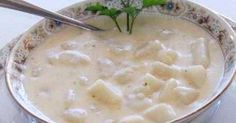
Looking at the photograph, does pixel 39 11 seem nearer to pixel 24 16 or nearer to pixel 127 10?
pixel 127 10

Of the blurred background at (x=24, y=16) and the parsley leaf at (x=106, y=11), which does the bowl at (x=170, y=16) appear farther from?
the blurred background at (x=24, y=16)

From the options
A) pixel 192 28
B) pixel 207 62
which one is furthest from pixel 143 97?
pixel 192 28

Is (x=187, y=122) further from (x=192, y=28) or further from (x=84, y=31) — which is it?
(x=84, y=31)

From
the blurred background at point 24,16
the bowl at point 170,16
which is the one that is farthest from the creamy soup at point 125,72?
the blurred background at point 24,16

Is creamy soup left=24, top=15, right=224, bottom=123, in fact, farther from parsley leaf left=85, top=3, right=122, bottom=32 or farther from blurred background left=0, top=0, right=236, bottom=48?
blurred background left=0, top=0, right=236, bottom=48

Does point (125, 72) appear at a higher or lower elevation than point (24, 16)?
higher

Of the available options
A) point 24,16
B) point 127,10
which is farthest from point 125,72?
point 24,16
